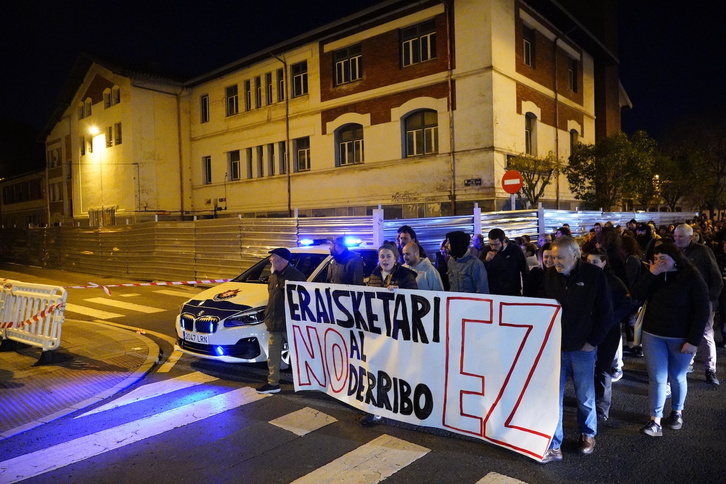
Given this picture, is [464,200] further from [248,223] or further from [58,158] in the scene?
[58,158]

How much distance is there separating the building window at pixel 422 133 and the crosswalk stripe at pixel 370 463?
17.0m

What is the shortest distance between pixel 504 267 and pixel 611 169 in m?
17.2

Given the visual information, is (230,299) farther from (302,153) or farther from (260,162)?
(260,162)

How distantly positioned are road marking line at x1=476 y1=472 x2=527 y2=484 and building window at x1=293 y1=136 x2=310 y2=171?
2229 cm

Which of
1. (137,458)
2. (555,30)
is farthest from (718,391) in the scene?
(555,30)

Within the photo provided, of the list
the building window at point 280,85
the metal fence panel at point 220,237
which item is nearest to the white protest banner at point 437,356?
the metal fence panel at point 220,237

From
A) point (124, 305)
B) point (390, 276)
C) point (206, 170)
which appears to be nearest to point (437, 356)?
point (390, 276)

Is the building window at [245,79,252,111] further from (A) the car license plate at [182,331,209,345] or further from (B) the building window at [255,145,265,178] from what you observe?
(A) the car license plate at [182,331,209,345]

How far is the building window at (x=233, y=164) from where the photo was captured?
96.2ft

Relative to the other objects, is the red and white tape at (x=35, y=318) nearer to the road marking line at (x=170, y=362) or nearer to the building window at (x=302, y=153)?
the road marking line at (x=170, y=362)

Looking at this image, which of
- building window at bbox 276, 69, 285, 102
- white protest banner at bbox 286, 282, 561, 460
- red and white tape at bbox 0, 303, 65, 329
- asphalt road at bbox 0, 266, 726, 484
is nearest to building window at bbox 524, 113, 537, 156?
building window at bbox 276, 69, 285, 102

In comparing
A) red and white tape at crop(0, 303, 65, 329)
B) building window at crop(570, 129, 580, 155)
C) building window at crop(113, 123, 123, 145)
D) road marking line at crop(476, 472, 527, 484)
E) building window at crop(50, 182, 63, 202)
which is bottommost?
road marking line at crop(476, 472, 527, 484)

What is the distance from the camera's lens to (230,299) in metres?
7.32

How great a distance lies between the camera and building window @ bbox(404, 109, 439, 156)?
20.9 meters
